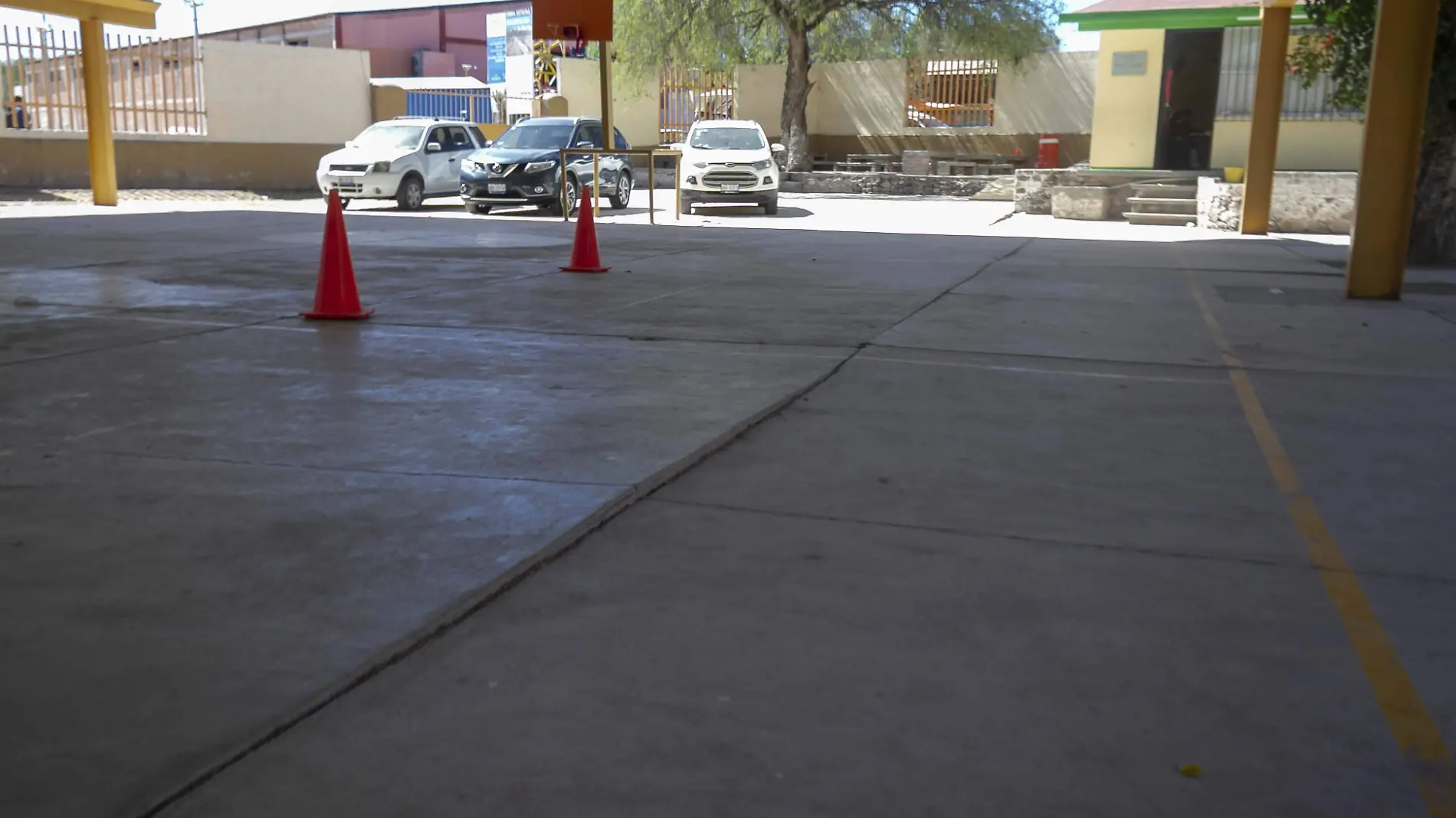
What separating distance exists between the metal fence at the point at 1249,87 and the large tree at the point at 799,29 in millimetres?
9158

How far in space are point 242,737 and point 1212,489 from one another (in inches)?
133

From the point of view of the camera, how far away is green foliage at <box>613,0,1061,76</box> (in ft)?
100.0

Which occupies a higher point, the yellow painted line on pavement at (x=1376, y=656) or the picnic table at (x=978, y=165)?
the picnic table at (x=978, y=165)

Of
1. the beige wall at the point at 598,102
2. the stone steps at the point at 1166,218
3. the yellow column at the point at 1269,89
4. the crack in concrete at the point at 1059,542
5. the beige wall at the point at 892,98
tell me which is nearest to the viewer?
the crack in concrete at the point at 1059,542

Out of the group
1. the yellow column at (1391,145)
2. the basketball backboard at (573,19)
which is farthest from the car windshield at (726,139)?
the yellow column at (1391,145)

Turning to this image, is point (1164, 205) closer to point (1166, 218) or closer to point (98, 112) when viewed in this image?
point (1166, 218)

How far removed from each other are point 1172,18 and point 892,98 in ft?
41.8

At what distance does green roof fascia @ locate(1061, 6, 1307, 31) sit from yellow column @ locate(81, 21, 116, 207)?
55.8 feet

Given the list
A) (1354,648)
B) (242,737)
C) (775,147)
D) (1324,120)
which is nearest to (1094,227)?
(1324,120)

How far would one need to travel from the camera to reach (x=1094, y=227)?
20.1 meters

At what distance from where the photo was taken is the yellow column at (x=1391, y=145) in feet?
33.1

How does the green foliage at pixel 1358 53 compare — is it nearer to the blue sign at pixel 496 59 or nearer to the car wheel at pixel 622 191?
the car wheel at pixel 622 191

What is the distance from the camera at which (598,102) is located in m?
36.0

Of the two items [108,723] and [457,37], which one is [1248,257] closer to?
[108,723]
